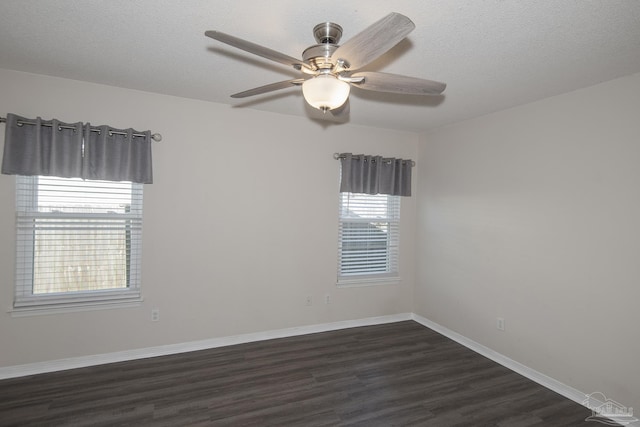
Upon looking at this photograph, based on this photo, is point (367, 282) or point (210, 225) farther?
point (367, 282)

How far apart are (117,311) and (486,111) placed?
13.6ft

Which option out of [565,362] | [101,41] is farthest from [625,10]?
[101,41]

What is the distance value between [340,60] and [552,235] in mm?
2497

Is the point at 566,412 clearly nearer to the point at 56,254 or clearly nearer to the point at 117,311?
the point at 117,311

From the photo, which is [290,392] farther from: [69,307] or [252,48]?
[252,48]

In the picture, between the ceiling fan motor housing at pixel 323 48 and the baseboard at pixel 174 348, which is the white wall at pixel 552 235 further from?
the ceiling fan motor housing at pixel 323 48

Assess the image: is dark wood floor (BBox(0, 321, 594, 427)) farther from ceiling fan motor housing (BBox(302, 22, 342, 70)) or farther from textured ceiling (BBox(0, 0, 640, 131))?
textured ceiling (BBox(0, 0, 640, 131))

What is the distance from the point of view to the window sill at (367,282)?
13.0 feet

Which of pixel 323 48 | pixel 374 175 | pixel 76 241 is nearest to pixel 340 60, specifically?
pixel 323 48

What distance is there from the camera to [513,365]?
120 inches

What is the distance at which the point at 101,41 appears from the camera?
204cm

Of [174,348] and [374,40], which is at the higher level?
[374,40]

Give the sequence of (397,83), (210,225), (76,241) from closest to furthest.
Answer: (397,83), (76,241), (210,225)

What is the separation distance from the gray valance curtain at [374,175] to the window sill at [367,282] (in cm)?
113
